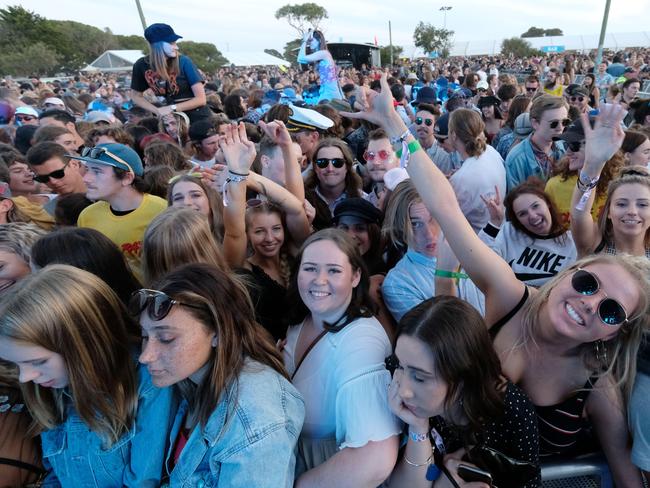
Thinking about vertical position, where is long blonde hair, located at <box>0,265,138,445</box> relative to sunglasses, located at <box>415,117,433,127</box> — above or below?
below

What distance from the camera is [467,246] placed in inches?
71.6

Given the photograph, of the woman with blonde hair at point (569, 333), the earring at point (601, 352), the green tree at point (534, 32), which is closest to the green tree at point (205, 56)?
the woman with blonde hair at point (569, 333)

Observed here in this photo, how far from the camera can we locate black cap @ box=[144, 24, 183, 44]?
502 cm

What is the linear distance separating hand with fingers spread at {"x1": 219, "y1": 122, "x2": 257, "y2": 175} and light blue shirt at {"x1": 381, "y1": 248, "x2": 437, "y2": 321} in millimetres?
1149

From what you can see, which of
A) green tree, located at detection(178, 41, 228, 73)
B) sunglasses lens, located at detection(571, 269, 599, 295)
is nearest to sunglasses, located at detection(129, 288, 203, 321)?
sunglasses lens, located at detection(571, 269, 599, 295)

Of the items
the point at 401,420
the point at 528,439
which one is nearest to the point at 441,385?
the point at 401,420

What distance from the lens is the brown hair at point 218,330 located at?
163 cm

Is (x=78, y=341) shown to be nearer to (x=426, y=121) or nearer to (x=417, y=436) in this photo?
(x=417, y=436)

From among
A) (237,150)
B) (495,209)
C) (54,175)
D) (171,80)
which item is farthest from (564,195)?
(171,80)

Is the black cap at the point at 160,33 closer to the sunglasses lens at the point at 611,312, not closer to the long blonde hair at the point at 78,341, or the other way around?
the long blonde hair at the point at 78,341

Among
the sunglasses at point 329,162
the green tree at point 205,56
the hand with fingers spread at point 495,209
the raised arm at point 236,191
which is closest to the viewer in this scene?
the raised arm at point 236,191

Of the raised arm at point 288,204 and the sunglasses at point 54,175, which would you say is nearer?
the raised arm at point 288,204

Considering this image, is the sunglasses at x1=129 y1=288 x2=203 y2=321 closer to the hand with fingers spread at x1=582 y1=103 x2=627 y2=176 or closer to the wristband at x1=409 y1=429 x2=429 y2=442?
the wristband at x1=409 y1=429 x2=429 y2=442

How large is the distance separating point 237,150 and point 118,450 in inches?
70.2
